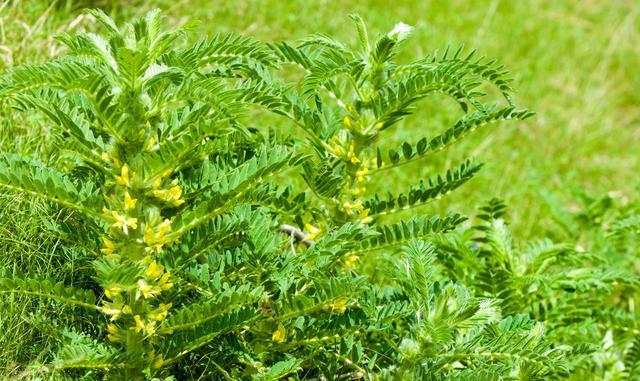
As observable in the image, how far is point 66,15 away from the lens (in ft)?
12.8

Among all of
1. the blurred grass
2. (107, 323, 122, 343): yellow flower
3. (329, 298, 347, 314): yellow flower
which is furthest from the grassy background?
(329, 298, 347, 314): yellow flower

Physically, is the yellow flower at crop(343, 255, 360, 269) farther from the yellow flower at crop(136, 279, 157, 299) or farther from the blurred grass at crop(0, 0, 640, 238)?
the blurred grass at crop(0, 0, 640, 238)

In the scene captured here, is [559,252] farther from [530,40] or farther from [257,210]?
[530,40]

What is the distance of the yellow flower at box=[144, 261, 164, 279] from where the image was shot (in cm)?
199

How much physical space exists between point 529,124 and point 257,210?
342cm

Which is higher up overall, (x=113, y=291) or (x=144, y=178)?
(x=144, y=178)

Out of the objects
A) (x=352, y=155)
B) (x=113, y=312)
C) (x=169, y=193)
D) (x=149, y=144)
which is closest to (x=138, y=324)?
(x=113, y=312)

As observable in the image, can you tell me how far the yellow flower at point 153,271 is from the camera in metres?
1.99

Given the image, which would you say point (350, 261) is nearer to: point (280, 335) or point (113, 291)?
point (280, 335)

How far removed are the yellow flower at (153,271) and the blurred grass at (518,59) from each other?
1234 mm

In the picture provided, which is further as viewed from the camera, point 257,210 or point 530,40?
point 530,40

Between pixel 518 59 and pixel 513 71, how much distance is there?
0.75 feet

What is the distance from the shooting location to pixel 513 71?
5602mm

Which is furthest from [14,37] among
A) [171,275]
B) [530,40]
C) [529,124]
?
[530,40]
